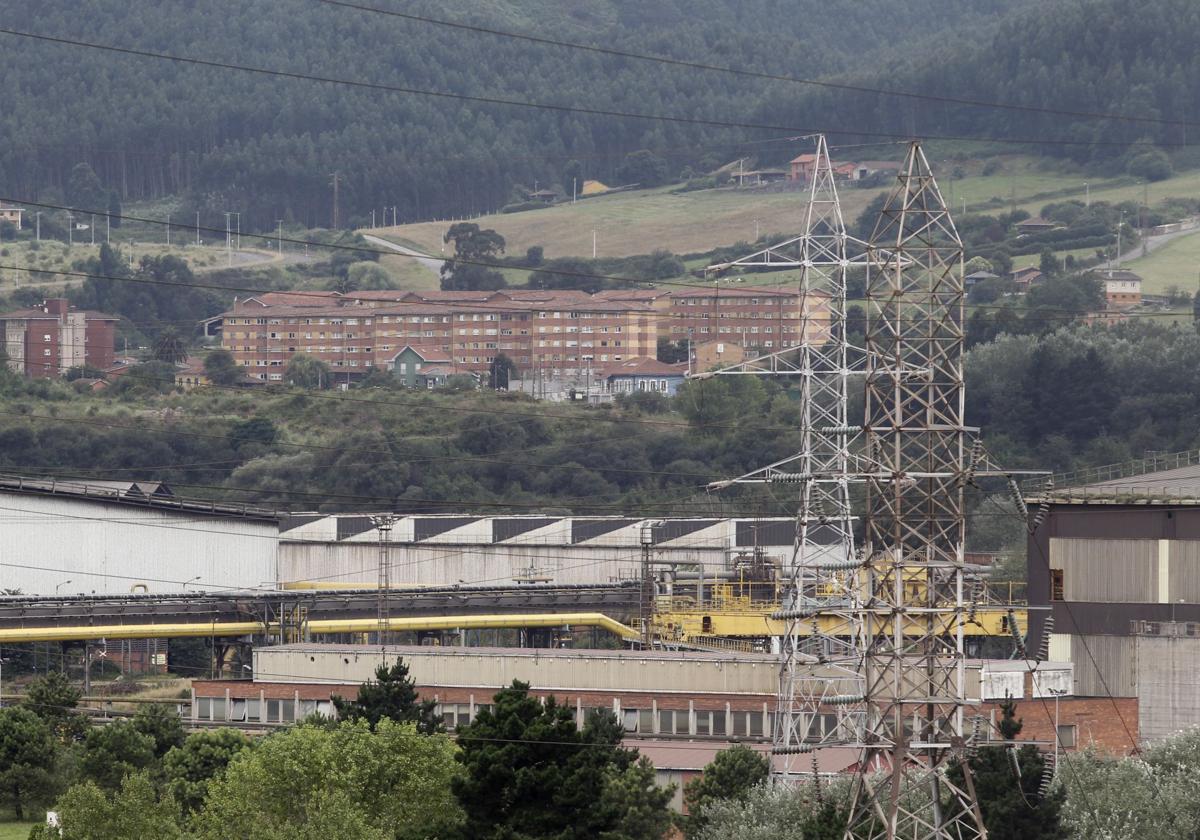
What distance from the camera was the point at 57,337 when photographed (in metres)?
163

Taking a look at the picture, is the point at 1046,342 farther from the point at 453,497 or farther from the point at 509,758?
the point at 509,758

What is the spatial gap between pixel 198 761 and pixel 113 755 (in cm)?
234

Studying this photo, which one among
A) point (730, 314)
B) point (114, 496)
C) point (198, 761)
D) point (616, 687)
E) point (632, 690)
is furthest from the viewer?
point (730, 314)

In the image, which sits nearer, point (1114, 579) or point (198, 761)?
point (198, 761)

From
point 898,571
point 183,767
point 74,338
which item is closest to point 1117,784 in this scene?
point 898,571

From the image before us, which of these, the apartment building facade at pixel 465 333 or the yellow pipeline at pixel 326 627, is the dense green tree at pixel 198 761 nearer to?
the yellow pipeline at pixel 326 627

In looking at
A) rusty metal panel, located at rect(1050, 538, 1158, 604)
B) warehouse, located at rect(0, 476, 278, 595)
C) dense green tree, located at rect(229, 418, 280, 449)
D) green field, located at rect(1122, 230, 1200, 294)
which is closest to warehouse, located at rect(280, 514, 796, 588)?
warehouse, located at rect(0, 476, 278, 595)

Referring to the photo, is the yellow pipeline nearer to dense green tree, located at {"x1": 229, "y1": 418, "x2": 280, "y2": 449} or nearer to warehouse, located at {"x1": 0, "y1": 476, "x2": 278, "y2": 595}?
warehouse, located at {"x1": 0, "y1": 476, "x2": 278, "y2": 595}

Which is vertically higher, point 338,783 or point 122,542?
point 122,542

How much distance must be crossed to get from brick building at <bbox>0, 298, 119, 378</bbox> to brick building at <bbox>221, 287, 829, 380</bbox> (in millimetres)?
10659

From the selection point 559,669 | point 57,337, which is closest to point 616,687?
point 559,669

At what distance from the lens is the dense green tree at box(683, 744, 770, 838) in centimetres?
3916

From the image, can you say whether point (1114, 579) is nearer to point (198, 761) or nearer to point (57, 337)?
point (198, 761)

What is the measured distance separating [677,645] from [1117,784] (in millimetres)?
26319
